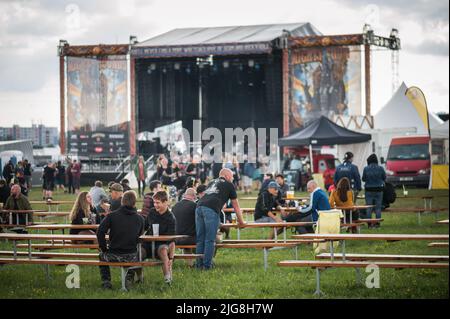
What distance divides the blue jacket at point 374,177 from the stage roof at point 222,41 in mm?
19758

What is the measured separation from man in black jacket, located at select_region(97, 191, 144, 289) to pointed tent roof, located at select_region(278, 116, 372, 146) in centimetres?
1899

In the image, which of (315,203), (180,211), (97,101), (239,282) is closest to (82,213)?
(180,211)

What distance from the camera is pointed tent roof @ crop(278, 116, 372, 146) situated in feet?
98.1

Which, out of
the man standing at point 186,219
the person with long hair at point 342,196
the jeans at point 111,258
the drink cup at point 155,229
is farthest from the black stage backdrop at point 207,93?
the jeans at point 111,258

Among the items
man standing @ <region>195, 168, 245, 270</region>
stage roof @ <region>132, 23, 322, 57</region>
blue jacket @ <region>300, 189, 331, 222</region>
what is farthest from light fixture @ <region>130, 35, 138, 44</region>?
man standing @ <region>195, 168, 245, 270</region>

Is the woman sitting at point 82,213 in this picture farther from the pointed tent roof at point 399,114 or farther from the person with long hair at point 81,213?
the pointed tent roof at point 399,114

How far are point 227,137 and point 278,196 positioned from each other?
27357 mm

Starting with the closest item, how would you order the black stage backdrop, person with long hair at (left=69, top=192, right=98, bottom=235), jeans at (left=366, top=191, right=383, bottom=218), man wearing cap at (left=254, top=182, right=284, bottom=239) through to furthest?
person with long hair at (left=69, top=192, right=98, bottom=235), man wearing cap at (left=254, top=182, right=284, bottom=239), jeans at (left=366, top=191, right=383, bottom=218), the black stage backdrop

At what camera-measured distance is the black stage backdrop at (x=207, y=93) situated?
43.4 metres

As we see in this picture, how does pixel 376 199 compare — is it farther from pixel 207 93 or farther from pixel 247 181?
pixel 207 93

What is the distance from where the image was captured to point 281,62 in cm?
4056

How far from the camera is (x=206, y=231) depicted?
1269cm

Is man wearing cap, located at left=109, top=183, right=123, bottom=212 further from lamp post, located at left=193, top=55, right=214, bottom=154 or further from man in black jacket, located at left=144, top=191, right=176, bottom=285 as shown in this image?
lamp post, located at left=193, top=55, right=214, bottom=154

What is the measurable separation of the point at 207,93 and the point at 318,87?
325 inches
